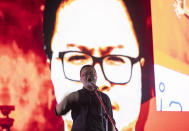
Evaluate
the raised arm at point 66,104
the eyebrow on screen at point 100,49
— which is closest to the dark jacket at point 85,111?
the raised arm at point 66,104

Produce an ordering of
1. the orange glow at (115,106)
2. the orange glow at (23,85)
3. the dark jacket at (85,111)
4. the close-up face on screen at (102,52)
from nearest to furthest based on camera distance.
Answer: the dark jacket at (85,111), the orange glow at (23,85), the close-up face on screen at (102,52), the orange glow at (115,106)

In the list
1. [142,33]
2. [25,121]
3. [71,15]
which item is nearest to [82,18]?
[71,15]

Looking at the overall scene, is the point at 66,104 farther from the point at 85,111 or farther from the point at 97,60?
the point at 97,60

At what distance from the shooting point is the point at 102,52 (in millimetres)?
2770

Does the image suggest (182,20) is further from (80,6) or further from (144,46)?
(80,6)

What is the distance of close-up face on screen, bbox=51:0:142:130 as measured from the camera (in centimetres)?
260

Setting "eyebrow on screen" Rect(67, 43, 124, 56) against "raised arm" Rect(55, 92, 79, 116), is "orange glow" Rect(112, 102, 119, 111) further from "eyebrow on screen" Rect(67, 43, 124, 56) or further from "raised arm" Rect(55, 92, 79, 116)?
"raised arm" Rect(55, 92, 79, 116)

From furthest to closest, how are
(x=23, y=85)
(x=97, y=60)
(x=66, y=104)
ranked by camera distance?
(x=97, y=60)
(x=23, y=85)
(x=66, y=104)

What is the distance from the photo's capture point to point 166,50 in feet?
10.7

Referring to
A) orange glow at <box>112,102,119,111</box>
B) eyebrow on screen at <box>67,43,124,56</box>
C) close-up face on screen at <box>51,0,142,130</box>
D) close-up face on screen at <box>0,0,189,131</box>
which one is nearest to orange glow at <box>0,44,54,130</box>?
close-up face on screen at <box>0,0,189,131</box>

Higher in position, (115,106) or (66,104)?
(66,104)

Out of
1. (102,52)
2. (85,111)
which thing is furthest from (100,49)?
(85,111)

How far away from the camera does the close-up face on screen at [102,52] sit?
102 inches

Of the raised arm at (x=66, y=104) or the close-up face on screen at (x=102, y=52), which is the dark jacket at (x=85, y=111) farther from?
the close-up face on screen at (x=102, y=52)
